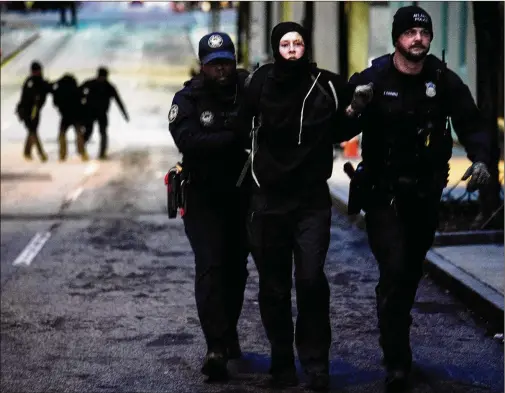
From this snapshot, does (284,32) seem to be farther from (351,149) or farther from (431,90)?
(351,149)

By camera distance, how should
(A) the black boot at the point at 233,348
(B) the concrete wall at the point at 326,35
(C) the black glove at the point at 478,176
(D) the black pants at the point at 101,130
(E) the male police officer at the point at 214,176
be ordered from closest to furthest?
(C) the black glove at the point at 478,176 < (E) the male police officer at the point at 214,176 < (A) the black boot at the point at 233,348 < (D) the black pants at the point at 101,130 < (B) the concrete wall at the point at 326,35

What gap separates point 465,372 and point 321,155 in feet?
5.60

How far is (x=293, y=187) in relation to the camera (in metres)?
6.81

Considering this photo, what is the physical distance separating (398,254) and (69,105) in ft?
56.4

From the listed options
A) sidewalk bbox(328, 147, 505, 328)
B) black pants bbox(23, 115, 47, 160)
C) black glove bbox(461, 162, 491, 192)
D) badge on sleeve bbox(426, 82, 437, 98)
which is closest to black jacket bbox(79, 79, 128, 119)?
black pants bbox(23, 115, 47, 160)

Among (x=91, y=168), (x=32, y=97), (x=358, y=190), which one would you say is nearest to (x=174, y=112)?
(x=358, y=190)

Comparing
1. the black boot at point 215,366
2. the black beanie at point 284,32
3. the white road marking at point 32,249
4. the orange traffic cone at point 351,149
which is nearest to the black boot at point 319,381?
the black boot at point 215,366

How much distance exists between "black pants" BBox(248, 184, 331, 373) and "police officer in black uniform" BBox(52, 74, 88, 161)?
16503 millimetres

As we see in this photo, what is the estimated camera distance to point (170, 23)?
8281cm

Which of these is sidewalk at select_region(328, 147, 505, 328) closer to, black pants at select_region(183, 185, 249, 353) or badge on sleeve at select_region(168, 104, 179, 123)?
black pants at select_region(183, 185, 249, 353)

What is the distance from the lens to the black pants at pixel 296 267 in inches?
270

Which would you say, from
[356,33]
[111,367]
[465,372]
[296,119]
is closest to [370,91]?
[296,119]

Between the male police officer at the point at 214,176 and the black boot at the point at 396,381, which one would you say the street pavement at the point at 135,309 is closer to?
the black boot at the point at 396,381

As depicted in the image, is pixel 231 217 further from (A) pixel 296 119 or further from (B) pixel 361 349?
(B) pixel 361 349
